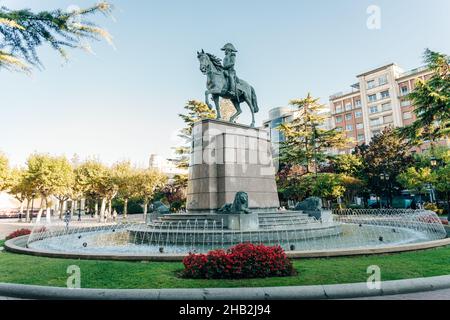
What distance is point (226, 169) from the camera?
15.6 m

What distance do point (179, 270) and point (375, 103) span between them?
7126 centimetres

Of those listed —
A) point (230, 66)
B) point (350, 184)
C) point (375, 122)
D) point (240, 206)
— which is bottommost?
point (240, 206)

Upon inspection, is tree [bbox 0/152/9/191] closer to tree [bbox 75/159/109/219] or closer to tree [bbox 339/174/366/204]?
tree [bbox 75/159/109/219]

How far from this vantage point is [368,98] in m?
68.7

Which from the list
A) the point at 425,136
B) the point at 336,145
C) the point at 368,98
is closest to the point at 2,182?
the point at 336,145

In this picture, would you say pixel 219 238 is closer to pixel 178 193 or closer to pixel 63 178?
pixel 178 193

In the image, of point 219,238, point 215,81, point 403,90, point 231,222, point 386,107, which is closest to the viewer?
point 219,238

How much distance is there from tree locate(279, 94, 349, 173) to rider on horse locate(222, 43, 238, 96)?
21.8 metres

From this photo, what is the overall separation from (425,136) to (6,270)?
90.6 ft

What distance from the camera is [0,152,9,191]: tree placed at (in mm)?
38906

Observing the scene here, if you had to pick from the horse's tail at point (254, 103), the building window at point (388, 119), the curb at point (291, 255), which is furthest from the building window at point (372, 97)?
the curb at point (291, 255)

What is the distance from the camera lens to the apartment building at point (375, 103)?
62438 millimetres

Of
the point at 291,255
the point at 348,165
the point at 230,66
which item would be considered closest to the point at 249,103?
the point at 230,66

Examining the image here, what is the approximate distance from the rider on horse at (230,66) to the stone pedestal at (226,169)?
6.96 ft
